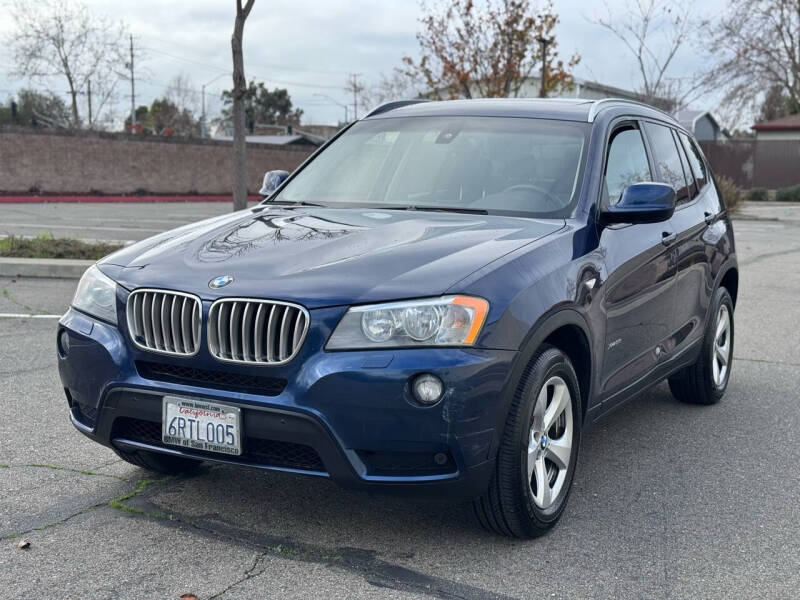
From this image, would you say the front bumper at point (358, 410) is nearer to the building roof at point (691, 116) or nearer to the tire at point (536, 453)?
the tire at point (536, 453)

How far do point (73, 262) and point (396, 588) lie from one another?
8969 mm

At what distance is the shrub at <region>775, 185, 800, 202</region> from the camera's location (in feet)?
120

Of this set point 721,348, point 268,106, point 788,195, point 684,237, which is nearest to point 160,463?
point 684,237

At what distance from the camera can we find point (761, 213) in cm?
2917

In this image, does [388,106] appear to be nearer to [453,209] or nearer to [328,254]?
[453,209]

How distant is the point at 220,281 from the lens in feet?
11.8

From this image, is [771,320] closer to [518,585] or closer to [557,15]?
[518,585]

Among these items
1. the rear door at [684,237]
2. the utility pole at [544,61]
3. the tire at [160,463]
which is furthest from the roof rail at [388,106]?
the utility pole at [544,61]

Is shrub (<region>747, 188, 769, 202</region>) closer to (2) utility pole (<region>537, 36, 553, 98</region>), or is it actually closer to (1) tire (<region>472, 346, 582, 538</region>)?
(2) utility pole (<region>537, 36, 553, 98</region>)

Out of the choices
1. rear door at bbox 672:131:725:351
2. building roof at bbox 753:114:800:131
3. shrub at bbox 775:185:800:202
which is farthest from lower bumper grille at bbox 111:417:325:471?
building roof at bbox 753:114:800:131

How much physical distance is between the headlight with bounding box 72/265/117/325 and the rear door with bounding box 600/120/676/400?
206 centimetres

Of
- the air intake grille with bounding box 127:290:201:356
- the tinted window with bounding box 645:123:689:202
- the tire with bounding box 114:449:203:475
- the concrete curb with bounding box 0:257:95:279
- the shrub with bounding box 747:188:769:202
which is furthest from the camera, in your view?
the shrub with bounding box 747:188:769:202

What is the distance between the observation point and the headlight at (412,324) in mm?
3359

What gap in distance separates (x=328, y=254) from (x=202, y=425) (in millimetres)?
801
